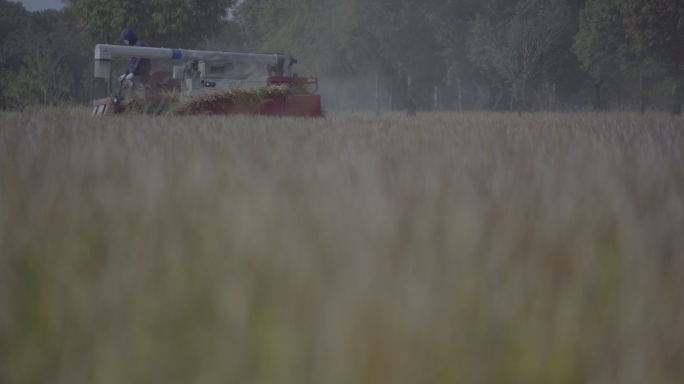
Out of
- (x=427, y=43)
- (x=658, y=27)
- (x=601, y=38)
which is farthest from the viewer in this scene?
(x=427, y=43)

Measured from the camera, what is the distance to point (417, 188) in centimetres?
110

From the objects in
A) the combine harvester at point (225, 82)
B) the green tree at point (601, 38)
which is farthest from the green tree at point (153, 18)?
the green tree at point (601, 38)

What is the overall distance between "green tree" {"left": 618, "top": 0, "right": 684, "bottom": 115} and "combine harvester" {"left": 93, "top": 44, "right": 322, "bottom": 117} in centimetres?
1735

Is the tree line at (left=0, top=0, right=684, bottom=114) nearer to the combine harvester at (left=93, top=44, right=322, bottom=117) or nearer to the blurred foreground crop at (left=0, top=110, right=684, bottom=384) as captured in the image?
the combine harvester at (left=93, top=44, right=322, bottom=117)

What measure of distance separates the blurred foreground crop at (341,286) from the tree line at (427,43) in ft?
42.3

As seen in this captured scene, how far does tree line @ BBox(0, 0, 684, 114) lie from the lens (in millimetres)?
23219

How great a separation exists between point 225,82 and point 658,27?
19584 millimetres

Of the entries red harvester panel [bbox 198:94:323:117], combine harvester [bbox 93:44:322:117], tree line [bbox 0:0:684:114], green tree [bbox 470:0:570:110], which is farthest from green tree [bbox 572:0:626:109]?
red harvester panel [bbox 198:94:323:117]

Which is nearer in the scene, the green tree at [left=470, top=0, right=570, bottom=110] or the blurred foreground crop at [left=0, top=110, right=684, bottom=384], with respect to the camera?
the blurred foreground crop at [left=0, top=110, right=684, bottom=384]

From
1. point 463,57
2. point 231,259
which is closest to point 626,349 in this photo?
point 231,259

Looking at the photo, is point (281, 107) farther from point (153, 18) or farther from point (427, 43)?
point (427, 43)

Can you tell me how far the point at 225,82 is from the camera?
956 cm

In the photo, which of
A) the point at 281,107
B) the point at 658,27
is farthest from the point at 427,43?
the point at 281,107

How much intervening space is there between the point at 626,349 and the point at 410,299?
0.20 meters
